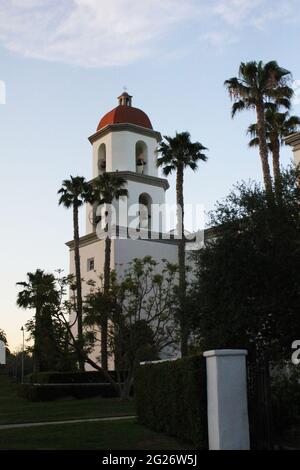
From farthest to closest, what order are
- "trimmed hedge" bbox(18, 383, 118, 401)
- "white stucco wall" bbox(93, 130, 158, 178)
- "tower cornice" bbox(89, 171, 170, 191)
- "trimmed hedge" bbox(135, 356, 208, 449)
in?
"white stucco wall" bbox(93, 130, 158, 178), "tower cornice" bbox(89, 171, 170, 191), "trimmed hedge" bbox(18, 383, 118, 401), "trimmed hedge" bbox(135, 356, 208, 449)

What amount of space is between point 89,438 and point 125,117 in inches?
1308

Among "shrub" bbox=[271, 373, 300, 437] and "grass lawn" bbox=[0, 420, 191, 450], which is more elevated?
"shrub" bbox=[271, 373, 300, 437]

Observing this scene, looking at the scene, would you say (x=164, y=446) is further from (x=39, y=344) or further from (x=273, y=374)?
(x=39, y=344)

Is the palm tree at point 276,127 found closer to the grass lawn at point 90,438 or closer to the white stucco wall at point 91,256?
the white stucco wall at point 91,256

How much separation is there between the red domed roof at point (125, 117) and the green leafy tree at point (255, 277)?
2681 centimetres

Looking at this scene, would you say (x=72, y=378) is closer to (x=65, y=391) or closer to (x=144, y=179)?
(x=65, y=391)

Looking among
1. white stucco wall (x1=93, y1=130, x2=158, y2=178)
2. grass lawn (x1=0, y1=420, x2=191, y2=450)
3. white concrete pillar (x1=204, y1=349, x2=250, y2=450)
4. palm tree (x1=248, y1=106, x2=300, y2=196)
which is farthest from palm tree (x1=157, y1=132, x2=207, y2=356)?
white concrete pillar (x1=204, y1=349, x2=250, y2=450)

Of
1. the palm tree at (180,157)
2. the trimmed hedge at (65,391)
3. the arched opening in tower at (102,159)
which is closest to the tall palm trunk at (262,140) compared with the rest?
the palm tree at (180,157)

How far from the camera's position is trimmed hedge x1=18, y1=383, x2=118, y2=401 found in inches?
1197

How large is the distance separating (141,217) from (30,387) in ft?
54.2

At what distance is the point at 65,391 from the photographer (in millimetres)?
30984

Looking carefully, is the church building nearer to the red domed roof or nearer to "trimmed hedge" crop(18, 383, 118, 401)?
the red domed roof

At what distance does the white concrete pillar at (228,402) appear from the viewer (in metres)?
10.6

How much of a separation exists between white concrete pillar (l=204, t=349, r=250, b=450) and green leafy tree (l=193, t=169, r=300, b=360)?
5.36 m
